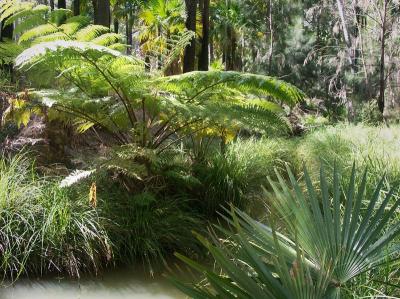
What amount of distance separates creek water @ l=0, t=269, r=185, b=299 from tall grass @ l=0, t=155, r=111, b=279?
12 cm

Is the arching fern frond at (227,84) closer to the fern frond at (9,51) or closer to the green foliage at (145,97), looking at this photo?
the green foliage at (145,97)

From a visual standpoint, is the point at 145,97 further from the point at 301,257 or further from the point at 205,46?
the point at 205,46

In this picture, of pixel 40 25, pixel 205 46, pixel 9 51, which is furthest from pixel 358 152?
pixel 205 46

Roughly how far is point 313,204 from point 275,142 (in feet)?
24.8

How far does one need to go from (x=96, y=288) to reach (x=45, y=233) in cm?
69

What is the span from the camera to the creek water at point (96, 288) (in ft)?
13.9

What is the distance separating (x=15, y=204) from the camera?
4.68m

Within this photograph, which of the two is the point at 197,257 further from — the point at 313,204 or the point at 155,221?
the point at 313,204

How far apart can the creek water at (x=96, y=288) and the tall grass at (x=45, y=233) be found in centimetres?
12

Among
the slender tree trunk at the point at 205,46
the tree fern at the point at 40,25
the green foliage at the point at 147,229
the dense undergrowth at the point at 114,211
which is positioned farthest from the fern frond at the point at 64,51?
the slender tree trunk at the point at 205,46

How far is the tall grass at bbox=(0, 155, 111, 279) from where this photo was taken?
4441mm

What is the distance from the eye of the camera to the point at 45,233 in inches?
179

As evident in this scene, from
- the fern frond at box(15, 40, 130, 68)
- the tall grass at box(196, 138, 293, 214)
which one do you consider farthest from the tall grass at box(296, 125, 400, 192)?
the fern frond at box(15, 40, 130, 68)

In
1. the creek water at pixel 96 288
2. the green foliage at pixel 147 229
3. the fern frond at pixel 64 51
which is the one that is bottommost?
the creek water at pixel 96 288
